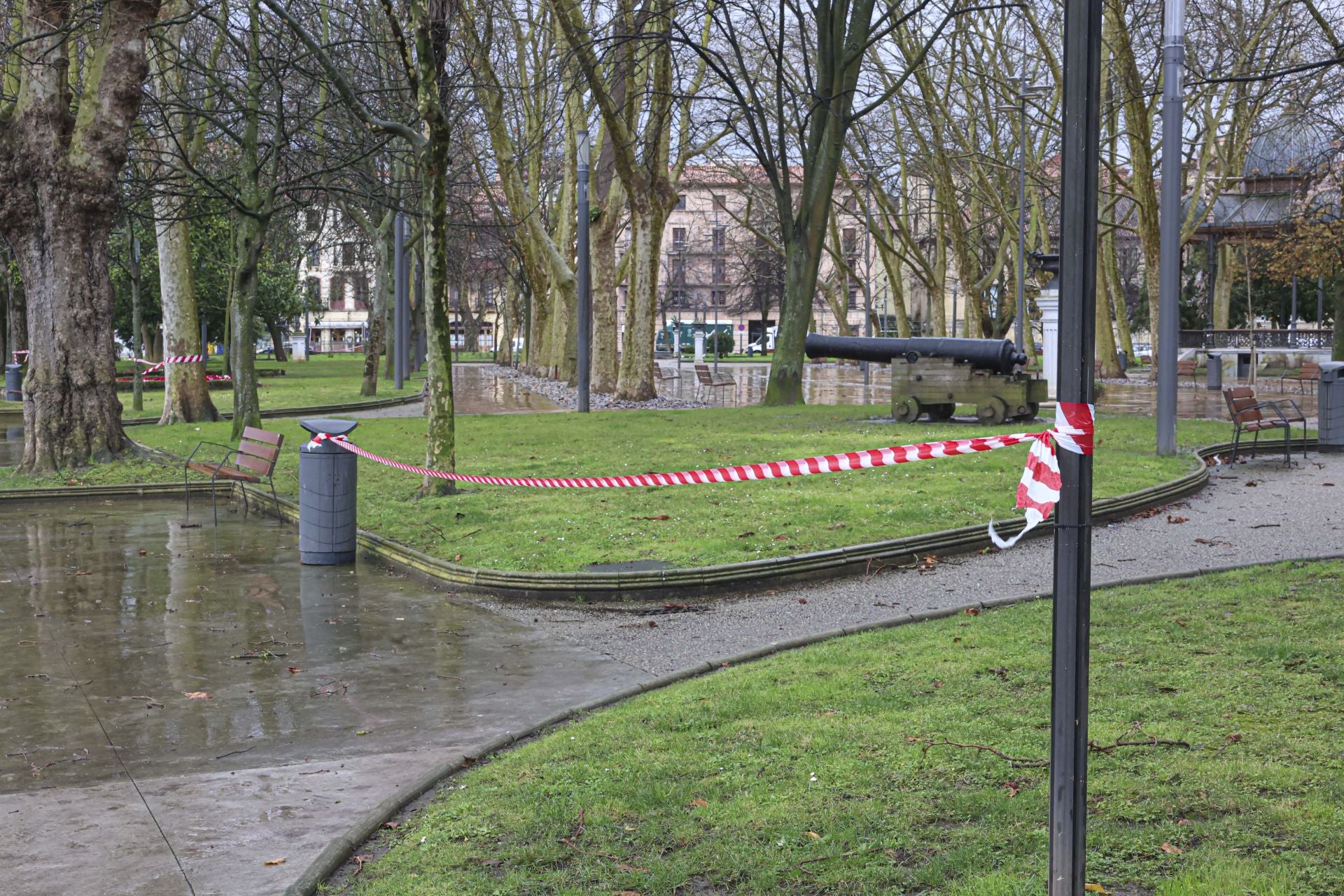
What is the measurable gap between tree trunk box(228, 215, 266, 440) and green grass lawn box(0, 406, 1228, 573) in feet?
1.71

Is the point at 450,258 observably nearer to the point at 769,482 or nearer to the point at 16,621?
the point at 769,482

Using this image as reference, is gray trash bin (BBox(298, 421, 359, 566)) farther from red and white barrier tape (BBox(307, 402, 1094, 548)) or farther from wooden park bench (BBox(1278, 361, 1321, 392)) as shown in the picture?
wooden park bench (BBox(1278, 361, 1321, 392))

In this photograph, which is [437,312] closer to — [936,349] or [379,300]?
[936,349]

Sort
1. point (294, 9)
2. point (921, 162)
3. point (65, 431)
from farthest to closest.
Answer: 1. point (921, 162)
2. point (294, 9)
3. point (65, 431)

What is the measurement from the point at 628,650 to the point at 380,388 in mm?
29905

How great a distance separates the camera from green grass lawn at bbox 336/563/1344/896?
4219 millimetres

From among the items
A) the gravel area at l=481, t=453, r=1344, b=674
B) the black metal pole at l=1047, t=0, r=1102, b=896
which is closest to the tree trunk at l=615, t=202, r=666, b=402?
the gravel area at l=481, t=453, r=1344, b=674

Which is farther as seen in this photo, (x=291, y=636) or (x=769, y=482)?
(x=769, y=482)

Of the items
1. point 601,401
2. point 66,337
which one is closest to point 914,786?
point 66,337

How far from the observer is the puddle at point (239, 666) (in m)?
6.18

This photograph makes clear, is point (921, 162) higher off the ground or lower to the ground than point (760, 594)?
higher

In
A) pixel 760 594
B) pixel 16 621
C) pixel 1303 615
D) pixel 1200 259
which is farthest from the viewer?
pixel 1200 259

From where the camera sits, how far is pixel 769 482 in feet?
45.8

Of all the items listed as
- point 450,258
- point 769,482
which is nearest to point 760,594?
point 769,482
